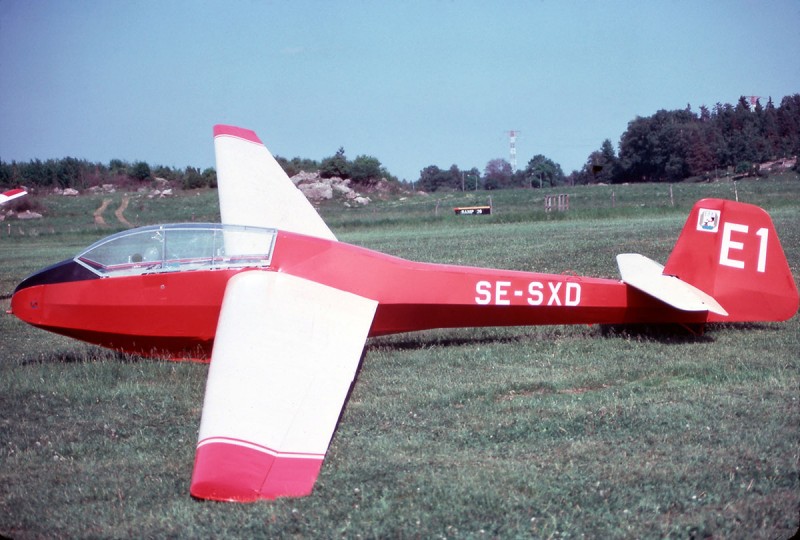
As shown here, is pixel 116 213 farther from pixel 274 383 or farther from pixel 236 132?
pixel 274 383

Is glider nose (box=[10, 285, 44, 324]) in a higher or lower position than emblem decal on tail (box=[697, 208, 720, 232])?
lower

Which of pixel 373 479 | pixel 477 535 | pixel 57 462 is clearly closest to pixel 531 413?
pixel 373 479

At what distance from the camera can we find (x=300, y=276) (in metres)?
8.21

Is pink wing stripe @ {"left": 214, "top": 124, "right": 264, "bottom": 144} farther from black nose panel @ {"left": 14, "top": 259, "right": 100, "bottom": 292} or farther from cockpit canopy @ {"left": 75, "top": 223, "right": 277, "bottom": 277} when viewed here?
black nose panel @ {"left": 14, "top": 259, "right": 100, "bottom": 292}

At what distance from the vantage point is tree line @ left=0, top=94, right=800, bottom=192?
124 feet

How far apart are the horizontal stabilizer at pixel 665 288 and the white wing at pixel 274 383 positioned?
3.29m

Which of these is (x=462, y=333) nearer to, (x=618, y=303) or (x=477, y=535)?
(x=618, y=303)

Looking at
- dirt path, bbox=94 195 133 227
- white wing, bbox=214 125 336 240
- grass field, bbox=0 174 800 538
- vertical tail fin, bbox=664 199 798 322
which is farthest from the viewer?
dirt path, bbox=94 195 133 227

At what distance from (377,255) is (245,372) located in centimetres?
319

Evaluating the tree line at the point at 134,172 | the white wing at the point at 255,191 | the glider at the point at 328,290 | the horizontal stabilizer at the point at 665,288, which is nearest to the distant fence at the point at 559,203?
the tree line at the point at 134,172

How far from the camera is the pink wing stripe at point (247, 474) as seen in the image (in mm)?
4570

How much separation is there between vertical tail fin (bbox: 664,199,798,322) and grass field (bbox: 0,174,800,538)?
444 mm

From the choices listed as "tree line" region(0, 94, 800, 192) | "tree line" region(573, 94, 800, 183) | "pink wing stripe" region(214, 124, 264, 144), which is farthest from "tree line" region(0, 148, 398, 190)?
"pink wing stripe" region(214, 124, 264, 144)

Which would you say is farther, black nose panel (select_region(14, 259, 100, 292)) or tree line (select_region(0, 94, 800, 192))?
tree line (select_region(0, 94, 800, 192))
